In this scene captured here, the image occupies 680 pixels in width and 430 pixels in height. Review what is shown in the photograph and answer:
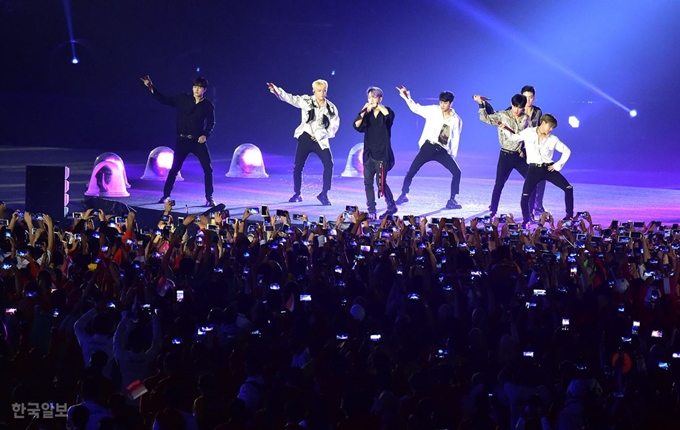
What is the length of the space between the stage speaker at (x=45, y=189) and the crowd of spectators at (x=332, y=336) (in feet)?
13.3

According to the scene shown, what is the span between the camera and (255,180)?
1684cm

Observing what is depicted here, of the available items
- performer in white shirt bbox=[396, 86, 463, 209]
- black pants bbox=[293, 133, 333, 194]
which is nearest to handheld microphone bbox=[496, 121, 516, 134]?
performer in white shirt bbox=[396, 86, 463, 209]

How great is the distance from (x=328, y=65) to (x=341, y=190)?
7750 millimetres

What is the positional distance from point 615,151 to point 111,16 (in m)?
12.2

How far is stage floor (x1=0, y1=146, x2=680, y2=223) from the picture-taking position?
1312 centimetres

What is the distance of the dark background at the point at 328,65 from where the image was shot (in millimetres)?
20781

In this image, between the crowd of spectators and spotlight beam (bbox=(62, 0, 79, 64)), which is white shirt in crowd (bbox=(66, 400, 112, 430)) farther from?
spotlight beam (bbox=(62, 0, 79, 64))

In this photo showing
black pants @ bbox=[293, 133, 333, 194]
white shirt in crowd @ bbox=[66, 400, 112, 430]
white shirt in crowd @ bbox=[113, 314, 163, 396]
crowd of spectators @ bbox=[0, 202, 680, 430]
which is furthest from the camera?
black pants @ bbox=[293, 133, 333, 194]

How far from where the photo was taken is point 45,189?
11508 millimetres

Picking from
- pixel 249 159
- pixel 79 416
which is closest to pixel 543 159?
pixel 249 159

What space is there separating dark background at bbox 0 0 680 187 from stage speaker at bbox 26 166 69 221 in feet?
33.7

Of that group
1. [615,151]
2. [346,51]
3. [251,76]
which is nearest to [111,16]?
[251,76]

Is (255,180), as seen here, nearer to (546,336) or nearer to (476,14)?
(476,14)

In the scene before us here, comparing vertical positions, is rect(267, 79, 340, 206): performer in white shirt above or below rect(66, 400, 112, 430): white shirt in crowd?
above
